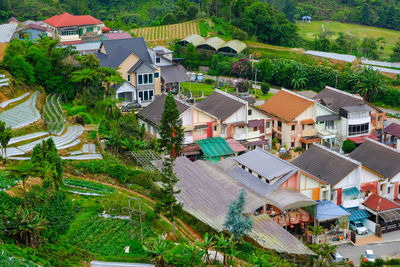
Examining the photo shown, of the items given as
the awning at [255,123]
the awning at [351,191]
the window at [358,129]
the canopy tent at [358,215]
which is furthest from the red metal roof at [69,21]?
the canopy tent at [358,215]

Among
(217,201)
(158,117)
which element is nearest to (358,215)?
(217,201)

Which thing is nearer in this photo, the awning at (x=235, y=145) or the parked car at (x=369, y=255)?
the parked car at (x=369, y=255)

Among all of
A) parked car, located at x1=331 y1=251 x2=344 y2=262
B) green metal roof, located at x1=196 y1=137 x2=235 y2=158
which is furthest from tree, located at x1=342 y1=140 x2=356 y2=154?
parked car, located at x1=331 y1=251 x2=344 y2=262

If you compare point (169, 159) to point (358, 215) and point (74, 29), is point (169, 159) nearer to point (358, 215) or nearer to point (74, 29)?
point (358, 215)

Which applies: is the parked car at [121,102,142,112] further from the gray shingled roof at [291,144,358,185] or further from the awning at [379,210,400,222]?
the awning at [379,210,400,222]

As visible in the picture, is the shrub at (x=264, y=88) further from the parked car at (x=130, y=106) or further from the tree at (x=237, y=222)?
the tree at (x=237, y=222)

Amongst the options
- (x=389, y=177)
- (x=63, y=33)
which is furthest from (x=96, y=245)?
(x=63, y=33)
